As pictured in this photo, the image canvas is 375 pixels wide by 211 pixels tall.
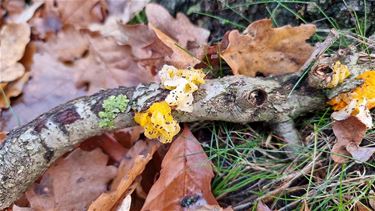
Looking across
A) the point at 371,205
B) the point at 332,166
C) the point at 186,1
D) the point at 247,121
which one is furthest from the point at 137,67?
the point at 371,205

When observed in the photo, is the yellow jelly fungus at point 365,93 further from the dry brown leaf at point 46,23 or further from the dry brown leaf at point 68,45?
the dry brown leaf at point 46,23

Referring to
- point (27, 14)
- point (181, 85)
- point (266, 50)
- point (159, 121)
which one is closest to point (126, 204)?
point (159, 121)

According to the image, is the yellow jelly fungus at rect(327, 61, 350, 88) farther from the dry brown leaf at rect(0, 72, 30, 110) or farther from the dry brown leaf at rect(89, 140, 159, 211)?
the dry brown leaf at rect(0, 72, 30, 110)

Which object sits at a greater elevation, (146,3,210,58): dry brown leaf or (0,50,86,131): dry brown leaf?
(146,3,210,58): dry brown leaf

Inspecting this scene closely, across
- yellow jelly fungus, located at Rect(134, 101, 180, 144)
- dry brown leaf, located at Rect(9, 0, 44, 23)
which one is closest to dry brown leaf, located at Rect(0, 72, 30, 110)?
dry brown leaf, located at Rect(9, 0, 44, 23)

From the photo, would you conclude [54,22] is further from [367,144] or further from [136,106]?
[367,144]

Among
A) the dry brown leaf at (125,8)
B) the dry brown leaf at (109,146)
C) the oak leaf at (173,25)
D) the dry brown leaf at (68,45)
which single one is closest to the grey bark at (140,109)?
the dry brown leaf at (109,146)
